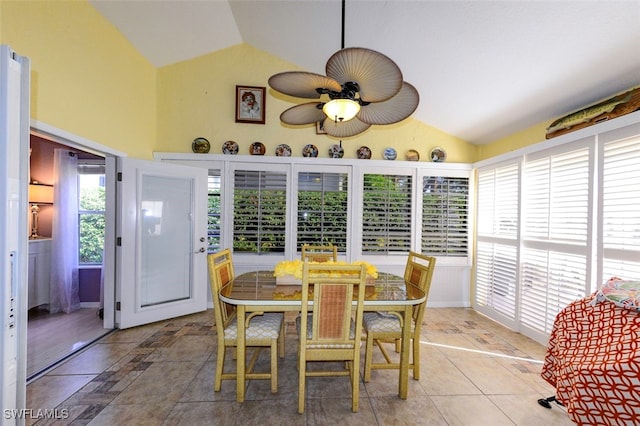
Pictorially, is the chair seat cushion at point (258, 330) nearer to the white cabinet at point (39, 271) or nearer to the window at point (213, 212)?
the window at point (213, 212)

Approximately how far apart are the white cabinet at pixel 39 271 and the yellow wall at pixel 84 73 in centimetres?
178

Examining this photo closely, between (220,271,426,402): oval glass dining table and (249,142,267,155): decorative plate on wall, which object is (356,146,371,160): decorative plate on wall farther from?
(220,271,426,402): oval glass dining table

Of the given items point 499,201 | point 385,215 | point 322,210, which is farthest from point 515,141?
point 322,210

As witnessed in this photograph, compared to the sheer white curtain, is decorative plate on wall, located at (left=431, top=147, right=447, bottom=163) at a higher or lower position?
higher

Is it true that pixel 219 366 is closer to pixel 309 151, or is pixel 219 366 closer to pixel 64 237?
pixel 309 151

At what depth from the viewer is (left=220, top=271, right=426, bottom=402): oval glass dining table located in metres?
1.84

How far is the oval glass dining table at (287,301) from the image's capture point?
1.84 metres

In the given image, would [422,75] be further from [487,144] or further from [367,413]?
[367,413]

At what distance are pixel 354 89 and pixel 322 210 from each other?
2.32 metres

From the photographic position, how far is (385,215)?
3.90 metres

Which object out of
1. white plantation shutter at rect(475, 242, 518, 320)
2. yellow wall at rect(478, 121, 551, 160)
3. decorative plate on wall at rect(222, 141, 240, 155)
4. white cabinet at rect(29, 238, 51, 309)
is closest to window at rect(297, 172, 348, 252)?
decorative plate on wall at rect(222, 141, 240, 155)

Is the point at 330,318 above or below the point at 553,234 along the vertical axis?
below

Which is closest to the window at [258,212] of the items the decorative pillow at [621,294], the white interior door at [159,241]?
the white interior door at [159,241]

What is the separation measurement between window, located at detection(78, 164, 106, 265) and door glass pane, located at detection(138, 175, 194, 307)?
121 centimetres
